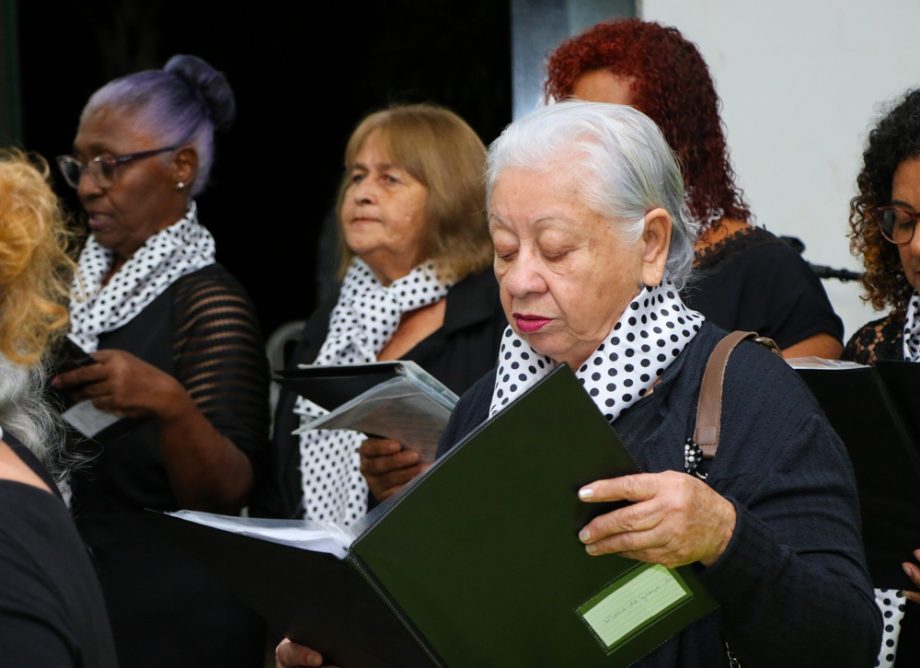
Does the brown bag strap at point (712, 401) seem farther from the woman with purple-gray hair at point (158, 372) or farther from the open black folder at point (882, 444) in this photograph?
the woman with purple-gray hair at point (158, 372)

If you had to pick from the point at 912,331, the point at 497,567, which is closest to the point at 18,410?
the point at 497,567

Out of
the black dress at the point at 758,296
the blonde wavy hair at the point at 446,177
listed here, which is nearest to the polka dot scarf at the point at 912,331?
the black dress at the point at 758,296

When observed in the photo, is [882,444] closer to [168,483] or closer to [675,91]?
[675,91]

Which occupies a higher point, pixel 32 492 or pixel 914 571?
pixel 32 492

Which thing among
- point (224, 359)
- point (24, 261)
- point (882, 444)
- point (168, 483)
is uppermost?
point (24, 261)

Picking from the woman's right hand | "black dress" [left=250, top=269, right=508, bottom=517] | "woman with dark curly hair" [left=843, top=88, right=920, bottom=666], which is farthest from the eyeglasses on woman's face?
the woman's right hand

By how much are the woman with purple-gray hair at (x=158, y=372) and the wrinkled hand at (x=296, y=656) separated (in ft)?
3.38

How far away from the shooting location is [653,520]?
5.98ft

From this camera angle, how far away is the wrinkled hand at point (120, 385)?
10.8ft

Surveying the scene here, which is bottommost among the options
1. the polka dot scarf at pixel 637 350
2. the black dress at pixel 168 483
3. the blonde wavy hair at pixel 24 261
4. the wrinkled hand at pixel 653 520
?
the black dress at pixel 168 483

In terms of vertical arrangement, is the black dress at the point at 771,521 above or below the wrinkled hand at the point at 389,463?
above

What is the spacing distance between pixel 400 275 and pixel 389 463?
782 mm

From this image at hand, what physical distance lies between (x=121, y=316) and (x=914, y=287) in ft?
6.53

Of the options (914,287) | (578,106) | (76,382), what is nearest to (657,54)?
(914,287)
